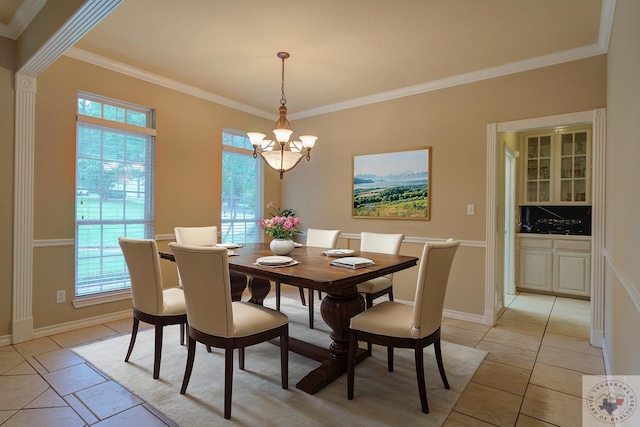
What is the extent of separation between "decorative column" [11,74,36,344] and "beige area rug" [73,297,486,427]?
0.66 metres

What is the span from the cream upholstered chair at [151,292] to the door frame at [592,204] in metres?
3.04

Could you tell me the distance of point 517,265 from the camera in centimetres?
500

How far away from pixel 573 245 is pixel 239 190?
15.6ft

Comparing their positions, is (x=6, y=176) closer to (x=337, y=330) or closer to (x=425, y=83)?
(x=337, y=330)

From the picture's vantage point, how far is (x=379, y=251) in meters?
3.38

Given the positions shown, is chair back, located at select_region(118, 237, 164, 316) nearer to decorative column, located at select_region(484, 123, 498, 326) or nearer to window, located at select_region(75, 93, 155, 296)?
window, located at select_region(75, 93, 155, 296)

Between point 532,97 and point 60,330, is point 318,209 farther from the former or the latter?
point 60,330

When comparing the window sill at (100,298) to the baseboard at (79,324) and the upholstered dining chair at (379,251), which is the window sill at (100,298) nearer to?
the baseboard at (79,324)

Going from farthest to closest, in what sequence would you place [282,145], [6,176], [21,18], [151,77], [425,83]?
1. [425,83]
2. [151,77]
3. [282,145]
4. [6,176]
5. [21,18]

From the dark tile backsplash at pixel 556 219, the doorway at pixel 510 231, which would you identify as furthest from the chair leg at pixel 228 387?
the dark tile backsplash at pixel 556 219

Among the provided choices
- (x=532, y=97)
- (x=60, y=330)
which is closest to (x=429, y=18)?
(x=532, y=97)

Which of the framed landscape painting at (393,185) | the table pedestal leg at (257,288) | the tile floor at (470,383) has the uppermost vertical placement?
the framed landscape painting at (393,185)

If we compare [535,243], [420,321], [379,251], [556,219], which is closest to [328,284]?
[420,321]

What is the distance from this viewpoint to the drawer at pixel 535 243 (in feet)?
15.6
